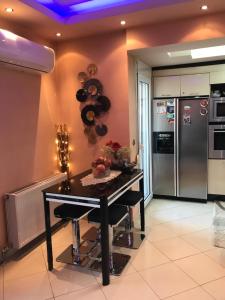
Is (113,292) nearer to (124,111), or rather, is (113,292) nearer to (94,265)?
(94,265)

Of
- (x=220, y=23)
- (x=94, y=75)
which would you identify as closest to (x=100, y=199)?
(x=94, y=75)

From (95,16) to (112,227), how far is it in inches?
87.4

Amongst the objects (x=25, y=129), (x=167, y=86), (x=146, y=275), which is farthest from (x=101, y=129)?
(x=146, y=275)

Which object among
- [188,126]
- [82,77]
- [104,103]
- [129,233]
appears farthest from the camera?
[188,126]

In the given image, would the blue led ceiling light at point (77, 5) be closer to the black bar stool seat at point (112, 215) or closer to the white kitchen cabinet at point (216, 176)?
the black bar stool seat at point (112, 215)

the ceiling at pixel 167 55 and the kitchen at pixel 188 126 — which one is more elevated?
the ceiling at pixel 167 55

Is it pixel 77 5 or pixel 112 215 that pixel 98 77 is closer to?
pixel 77 5

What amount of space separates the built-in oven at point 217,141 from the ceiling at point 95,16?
184cm

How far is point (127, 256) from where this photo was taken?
2773 mm

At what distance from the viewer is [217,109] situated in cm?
405

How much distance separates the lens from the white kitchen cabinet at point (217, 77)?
404 centimetres

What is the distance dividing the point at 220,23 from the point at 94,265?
9.24 ft

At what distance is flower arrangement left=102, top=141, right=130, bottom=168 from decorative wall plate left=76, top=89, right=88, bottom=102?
0.80m

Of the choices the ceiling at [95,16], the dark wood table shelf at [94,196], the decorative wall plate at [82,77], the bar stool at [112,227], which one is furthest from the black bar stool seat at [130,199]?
the ceiling at [95,16]
